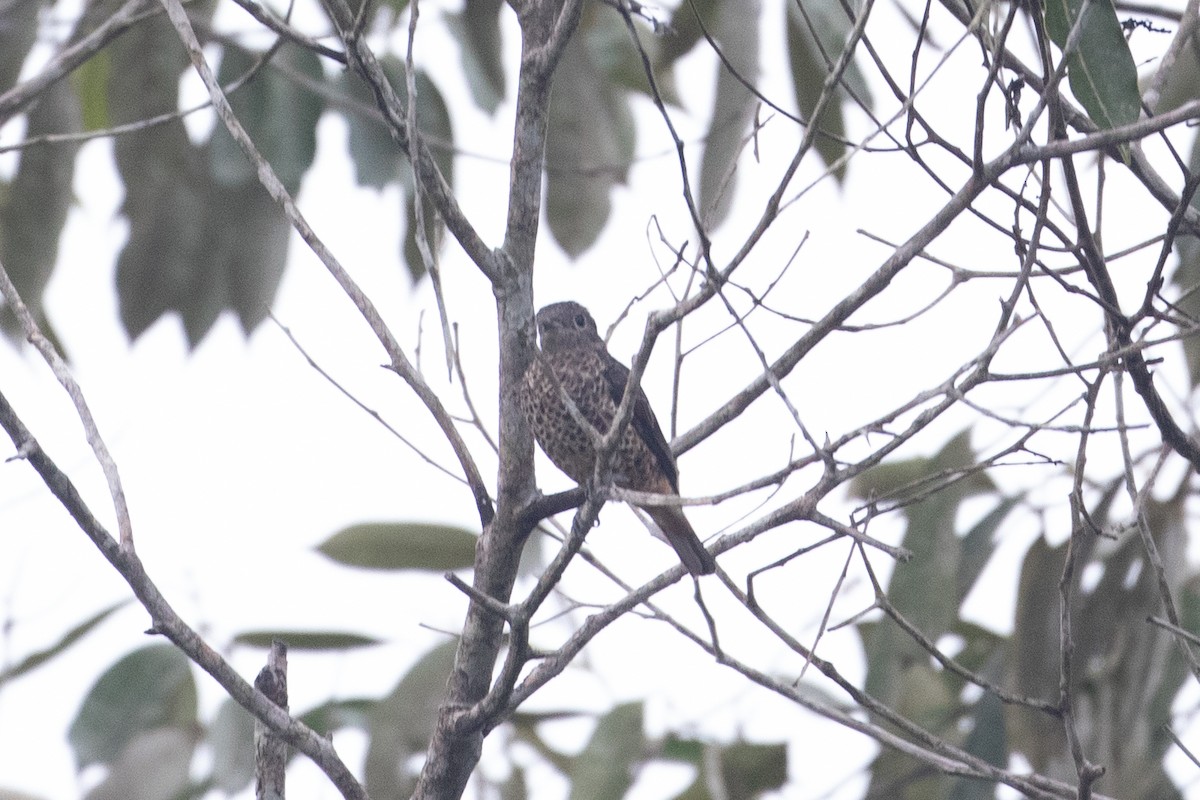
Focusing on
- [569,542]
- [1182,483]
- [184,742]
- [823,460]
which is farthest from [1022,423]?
[184,742]

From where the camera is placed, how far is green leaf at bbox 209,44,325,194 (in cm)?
475

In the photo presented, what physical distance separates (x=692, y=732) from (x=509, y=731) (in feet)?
2.47

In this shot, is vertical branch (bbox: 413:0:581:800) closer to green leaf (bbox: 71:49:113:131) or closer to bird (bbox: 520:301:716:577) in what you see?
bird (bbox: 520:301:716:577)

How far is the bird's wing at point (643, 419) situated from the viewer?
3922 millimetres

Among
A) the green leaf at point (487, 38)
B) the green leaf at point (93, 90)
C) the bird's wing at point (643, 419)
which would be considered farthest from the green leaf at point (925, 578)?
the green leaf at point (93, 90)

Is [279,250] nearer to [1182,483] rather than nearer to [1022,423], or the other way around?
[1182,483]

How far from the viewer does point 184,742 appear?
16.8ft

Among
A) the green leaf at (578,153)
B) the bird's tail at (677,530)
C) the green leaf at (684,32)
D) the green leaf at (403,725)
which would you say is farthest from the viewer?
the green leaf at (578,153)

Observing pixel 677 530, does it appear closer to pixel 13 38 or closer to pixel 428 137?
pixel 428 137

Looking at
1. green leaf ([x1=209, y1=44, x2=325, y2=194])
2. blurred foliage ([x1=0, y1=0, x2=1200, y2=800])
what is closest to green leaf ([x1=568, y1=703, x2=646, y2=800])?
blurred foliage ([x1=0, y1=0, x2=1200, y2=800])

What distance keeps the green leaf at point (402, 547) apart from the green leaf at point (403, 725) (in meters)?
0.30

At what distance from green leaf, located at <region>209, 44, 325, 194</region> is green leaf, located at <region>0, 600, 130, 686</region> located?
1458 millimetres

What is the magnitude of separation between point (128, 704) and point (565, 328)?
6.65 ft

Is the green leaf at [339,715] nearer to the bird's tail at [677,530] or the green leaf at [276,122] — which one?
the bird's tail at [677,530]
